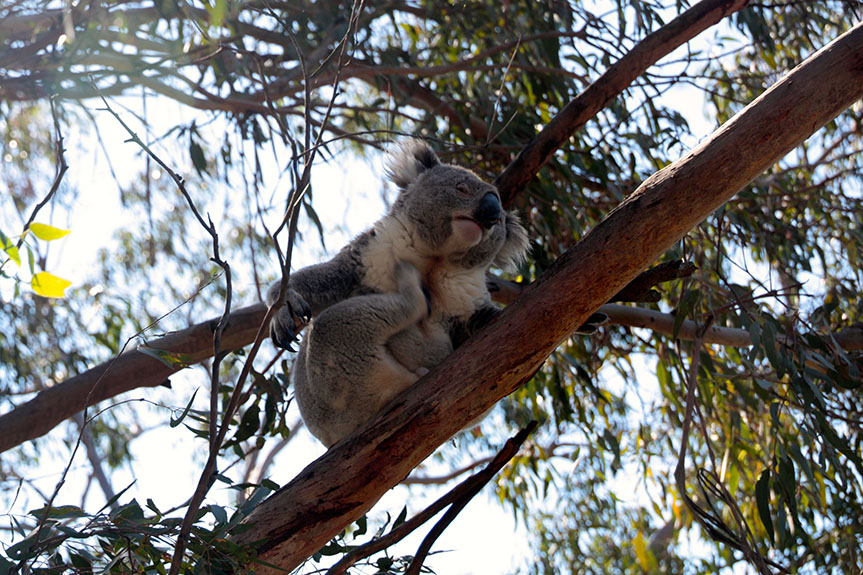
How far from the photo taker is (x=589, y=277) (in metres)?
1.87

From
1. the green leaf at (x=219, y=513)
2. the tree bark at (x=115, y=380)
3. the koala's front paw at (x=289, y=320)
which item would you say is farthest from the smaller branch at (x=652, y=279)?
the tree bark at (x=115, y=380)

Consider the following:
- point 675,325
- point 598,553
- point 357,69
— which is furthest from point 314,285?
point 598,553

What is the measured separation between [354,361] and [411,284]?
327 millimetres

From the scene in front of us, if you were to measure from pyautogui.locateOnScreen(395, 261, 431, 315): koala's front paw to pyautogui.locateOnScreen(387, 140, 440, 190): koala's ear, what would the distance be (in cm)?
43

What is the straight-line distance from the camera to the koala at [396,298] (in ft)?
7.30

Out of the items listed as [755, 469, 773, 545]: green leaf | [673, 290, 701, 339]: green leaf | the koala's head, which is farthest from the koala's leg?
[755, 469, 773, 545]: green leaf

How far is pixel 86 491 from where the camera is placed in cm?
602

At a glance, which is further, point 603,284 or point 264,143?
point 264,143

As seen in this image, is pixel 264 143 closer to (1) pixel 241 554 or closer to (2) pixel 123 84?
(2) pixel 123 84

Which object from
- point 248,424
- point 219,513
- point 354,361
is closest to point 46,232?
point 219,513

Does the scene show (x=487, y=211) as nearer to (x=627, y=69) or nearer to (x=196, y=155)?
(x=627, y=69)

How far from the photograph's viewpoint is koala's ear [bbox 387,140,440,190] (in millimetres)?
2788

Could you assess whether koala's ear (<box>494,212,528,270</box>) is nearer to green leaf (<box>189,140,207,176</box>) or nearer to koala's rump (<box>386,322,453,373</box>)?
koala's rump (<box>386,322,453,373</box>)

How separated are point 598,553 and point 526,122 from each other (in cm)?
371
